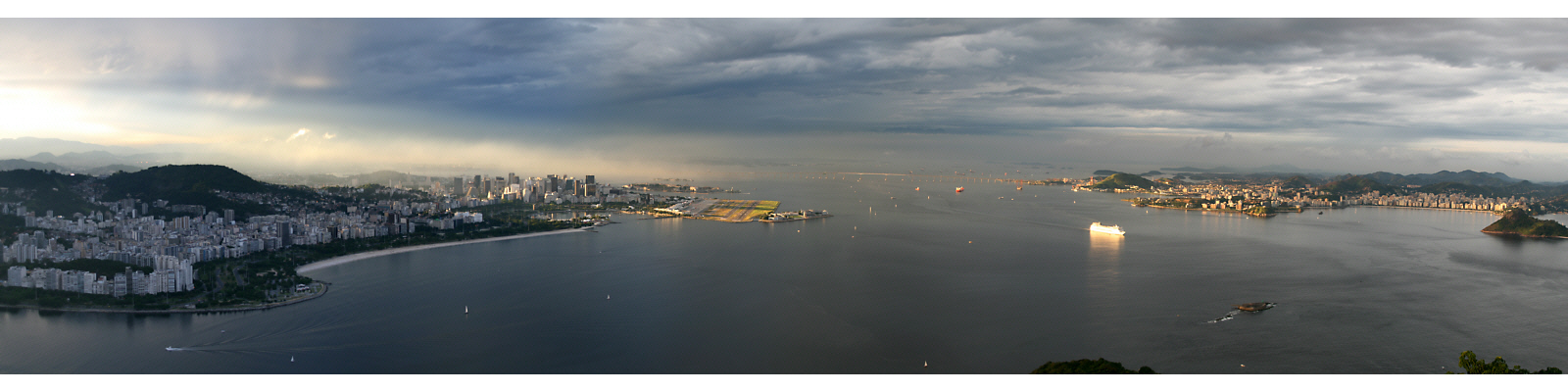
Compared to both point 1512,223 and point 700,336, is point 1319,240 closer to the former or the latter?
point 1512,223

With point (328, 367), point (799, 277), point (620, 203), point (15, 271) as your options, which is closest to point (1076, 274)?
point (799, 277)

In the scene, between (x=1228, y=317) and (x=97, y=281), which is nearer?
(x=1228, y=317)

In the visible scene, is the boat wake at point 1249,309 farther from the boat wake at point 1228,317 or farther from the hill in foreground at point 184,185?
the hill in foreground at point 184,185

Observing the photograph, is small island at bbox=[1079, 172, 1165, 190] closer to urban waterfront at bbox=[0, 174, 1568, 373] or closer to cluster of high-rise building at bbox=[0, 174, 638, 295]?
urban waterfront at bbox=[0, 174, 1568, 373]

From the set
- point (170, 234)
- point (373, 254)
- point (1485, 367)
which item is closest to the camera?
point (1485, 367)

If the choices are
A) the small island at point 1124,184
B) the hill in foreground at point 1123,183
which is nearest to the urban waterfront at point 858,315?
the small island at point 1124,184

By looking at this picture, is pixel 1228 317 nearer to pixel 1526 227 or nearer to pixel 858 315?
pixel 858 315

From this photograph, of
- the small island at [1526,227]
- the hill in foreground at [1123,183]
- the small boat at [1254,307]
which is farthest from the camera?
the hill in foreground at [1123,183]

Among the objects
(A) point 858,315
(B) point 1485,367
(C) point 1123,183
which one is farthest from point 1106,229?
(C) point 1123,183
